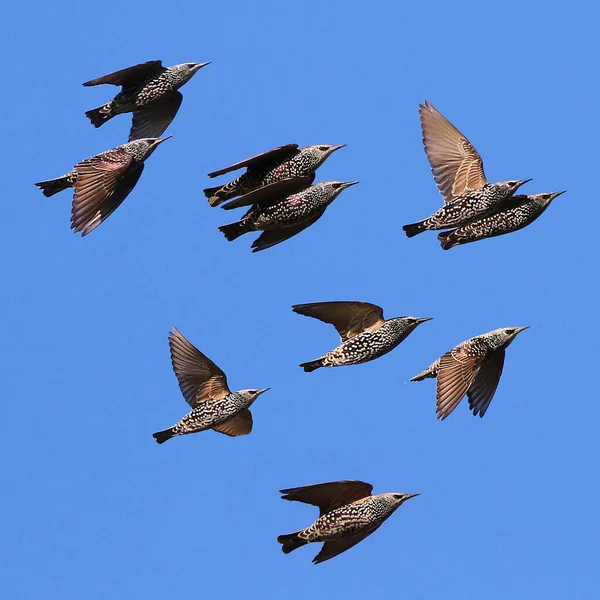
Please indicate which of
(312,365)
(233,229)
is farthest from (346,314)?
(233,229)

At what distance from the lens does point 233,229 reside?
18.7 m

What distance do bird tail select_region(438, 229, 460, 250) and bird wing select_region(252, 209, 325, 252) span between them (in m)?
1.36

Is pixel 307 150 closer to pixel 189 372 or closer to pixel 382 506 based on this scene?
pixel 189 372

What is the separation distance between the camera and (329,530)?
57.6ft

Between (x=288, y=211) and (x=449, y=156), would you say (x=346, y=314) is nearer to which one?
(x=288, y=211)

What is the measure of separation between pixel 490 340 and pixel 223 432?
121 inches

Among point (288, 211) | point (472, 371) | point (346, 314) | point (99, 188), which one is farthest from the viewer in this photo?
point (288, 211)

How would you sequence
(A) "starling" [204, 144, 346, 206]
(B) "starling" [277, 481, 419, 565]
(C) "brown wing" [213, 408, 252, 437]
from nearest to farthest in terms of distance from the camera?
(B) "starling" [277, 481, 419, 565]
(A) "starling" [204, 144, 346, 206]
(C) "brown wing" [213, 408, 252, 437]

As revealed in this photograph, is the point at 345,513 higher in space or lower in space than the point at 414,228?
lower

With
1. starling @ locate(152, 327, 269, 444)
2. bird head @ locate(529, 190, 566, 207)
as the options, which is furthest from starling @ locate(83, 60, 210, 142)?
bird head @ locate(529, 190, 566, 207)

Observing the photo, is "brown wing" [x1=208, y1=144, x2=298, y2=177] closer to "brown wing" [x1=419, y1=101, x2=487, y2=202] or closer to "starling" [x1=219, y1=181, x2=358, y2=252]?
"starling" [x1=219, y1=181, x2=358, y2=252]

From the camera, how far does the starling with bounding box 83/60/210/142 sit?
19.3m

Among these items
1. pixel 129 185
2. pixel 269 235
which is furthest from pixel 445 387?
pixel 129 185

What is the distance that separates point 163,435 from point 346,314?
2293 millimetres
